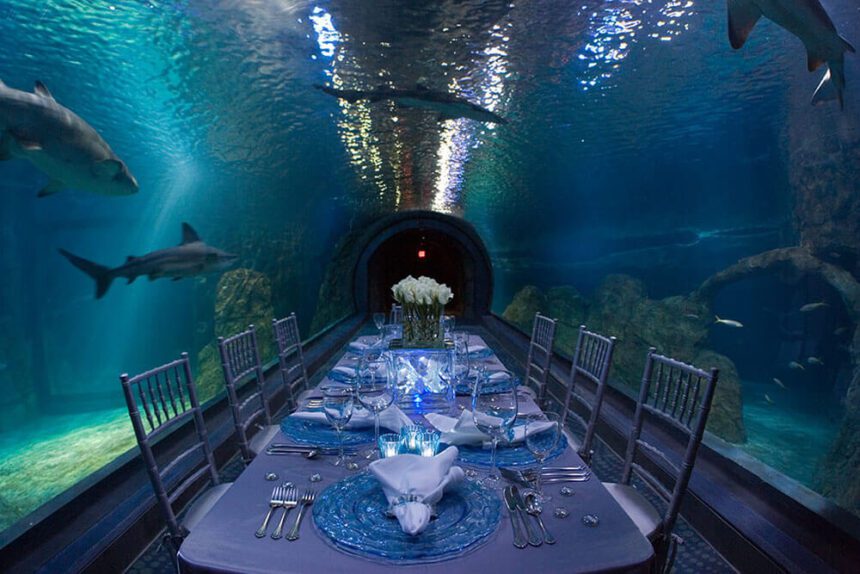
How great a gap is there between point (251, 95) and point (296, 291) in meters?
8.71

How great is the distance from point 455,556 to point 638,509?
1.27 metres

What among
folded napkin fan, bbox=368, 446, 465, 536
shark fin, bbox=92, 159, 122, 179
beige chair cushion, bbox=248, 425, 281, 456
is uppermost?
shark fin, bbox=92, 159, 122, 179

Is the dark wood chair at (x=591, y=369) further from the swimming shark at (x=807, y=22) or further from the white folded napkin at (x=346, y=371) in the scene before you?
the swimming shark at (x=807, y=22)

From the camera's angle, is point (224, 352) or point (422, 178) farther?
point (422, 178)

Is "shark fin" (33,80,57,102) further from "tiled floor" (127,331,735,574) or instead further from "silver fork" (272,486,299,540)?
"silver fork" (272,486,299,540)

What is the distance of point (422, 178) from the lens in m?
9.31

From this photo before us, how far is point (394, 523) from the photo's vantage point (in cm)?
120

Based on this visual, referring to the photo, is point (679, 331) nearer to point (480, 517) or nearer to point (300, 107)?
point (300, 107)

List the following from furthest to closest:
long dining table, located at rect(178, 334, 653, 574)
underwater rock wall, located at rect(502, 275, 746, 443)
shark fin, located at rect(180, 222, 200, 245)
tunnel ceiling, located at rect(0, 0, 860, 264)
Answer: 1. underwater rock wall, located at rect(502, 275, 746, 443)
2. shark fin, located at rect(180, 222, 200, 245)
3. tunnel ceiling, located at rect(0, 0, 860, 264)
4. long dining table, located at rect(178, 334, 653, 574)

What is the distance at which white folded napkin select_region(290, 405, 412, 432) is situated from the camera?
1.89 meters

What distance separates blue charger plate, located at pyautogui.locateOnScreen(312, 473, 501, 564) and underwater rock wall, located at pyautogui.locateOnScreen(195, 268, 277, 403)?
14890 millimetres

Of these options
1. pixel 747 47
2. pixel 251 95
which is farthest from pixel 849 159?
pixel 251 95

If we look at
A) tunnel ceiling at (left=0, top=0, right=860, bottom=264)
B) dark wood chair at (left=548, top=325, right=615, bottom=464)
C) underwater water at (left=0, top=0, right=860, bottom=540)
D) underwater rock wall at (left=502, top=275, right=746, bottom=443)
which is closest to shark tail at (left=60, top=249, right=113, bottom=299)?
underwater water at (left=0, top=0, right=860, bottom=540)

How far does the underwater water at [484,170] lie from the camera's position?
4.63m
